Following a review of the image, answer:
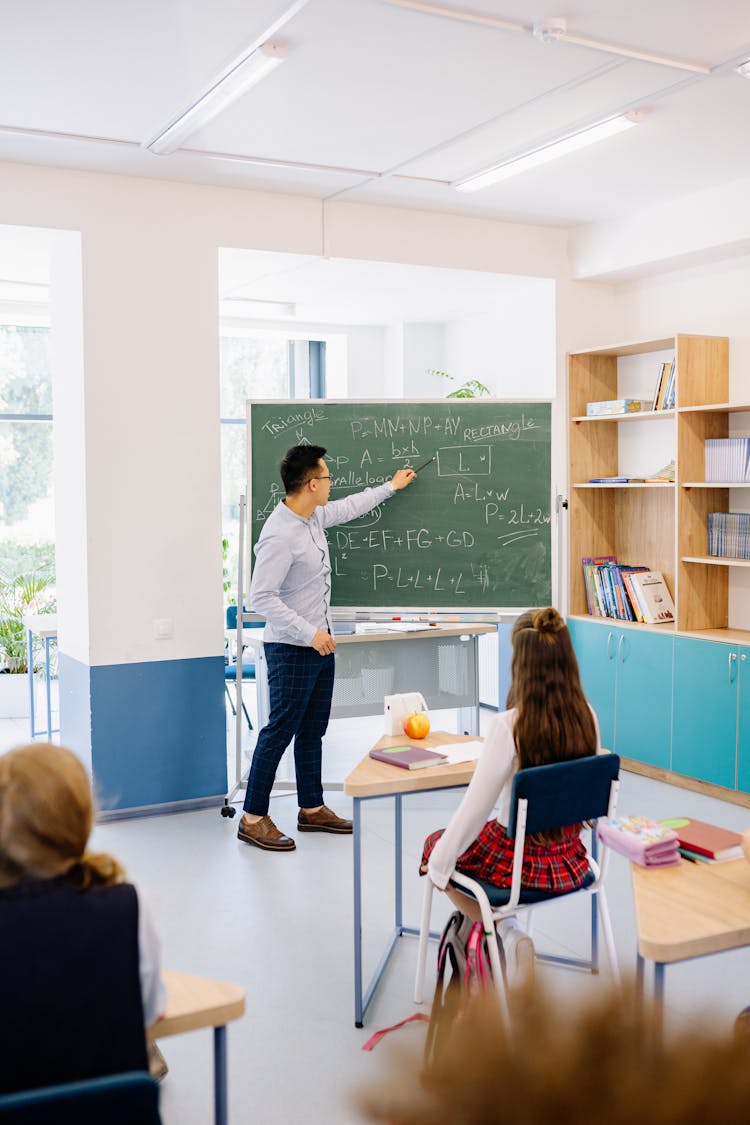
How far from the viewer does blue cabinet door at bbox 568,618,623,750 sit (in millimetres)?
5707

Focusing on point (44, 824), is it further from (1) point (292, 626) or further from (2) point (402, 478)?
(2) point (402, 478)

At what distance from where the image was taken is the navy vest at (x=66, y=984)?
1.47 m

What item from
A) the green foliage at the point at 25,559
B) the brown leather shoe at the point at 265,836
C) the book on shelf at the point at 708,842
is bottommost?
the brown leather shoe at the point at 265,836

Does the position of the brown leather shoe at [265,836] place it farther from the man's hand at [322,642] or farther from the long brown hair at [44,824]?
the long brown hair at [44,824]

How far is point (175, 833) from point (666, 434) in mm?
3411

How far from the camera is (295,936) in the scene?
142 inches

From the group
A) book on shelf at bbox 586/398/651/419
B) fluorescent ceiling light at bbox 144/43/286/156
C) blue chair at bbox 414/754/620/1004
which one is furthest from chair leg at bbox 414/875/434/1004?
book on shelf at bbox 586/398/651/419

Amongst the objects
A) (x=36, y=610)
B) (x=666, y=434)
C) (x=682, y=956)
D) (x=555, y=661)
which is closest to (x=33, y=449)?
(x=36, y=610)

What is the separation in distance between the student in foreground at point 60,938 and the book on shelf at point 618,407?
15.2 feet

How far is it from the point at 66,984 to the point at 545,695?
1.47m

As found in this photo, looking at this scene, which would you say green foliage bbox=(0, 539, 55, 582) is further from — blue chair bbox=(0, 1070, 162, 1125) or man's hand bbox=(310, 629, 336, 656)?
blue chair bbox=(0, 1070, 162, 1125)

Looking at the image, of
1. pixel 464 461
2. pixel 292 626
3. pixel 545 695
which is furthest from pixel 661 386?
pixel 545 695

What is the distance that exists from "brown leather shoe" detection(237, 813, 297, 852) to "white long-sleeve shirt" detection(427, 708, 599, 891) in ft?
6.33

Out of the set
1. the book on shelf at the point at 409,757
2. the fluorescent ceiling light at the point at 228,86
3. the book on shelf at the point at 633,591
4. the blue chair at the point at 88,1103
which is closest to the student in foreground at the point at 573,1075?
the blue chair at the point at 88,1103
